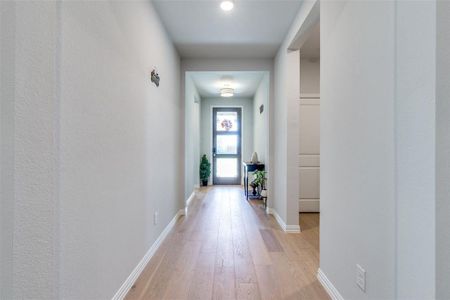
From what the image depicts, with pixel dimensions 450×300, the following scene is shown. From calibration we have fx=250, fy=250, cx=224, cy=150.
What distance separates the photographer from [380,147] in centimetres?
119

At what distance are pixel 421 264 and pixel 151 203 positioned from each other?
2.05 m

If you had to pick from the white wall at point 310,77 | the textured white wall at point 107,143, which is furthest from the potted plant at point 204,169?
the textured white wall at point 107,143

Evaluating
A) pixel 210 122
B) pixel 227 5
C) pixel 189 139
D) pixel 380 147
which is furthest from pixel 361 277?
pixel 210 122

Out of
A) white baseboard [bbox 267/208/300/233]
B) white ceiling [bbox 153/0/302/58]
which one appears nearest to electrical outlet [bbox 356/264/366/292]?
white baseboard [bbox 267/208/300/233]

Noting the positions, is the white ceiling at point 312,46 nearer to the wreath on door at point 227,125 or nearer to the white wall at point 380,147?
the white wall at point 380,147

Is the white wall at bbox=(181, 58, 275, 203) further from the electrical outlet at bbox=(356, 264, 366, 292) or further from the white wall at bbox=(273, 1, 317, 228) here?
the electrical outlet at bbox=(356, 264, 366, 292)

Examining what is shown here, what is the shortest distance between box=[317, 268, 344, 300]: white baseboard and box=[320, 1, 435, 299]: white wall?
0.15ft

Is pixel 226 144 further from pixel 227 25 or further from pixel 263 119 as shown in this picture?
pixel 227 25

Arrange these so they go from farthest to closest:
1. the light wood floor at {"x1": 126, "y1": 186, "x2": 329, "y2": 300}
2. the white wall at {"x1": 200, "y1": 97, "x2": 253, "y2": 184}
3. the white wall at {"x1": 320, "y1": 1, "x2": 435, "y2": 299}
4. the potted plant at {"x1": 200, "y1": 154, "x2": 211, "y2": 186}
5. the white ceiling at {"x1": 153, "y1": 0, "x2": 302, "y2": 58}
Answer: the white wall at {"x1": 200, "y1": 97, "x2": 253, "y2": 184} → the potted plant at {"x1": 200, "y1": 154, "x2": 211, "y2": 186} → the white ceiling at {"x1": 153, "y1": 0, "x2": 302, "y2": 58} → the light wood floor at {"x1": 126, "y1": 186, "x2": 329, "y2": 300} → the white wall at {"x1": 320, "y1": 1, "x2": 435, "y2": 299}

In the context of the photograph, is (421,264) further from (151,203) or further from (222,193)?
(222,193)

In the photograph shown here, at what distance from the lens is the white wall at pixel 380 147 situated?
0.92m

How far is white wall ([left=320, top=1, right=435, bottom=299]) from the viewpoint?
92 centimetres

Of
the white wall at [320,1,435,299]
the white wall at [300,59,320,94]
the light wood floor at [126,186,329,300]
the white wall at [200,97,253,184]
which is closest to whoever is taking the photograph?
the white wall at [320,1,435,299]

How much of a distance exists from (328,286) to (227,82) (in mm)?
4251
